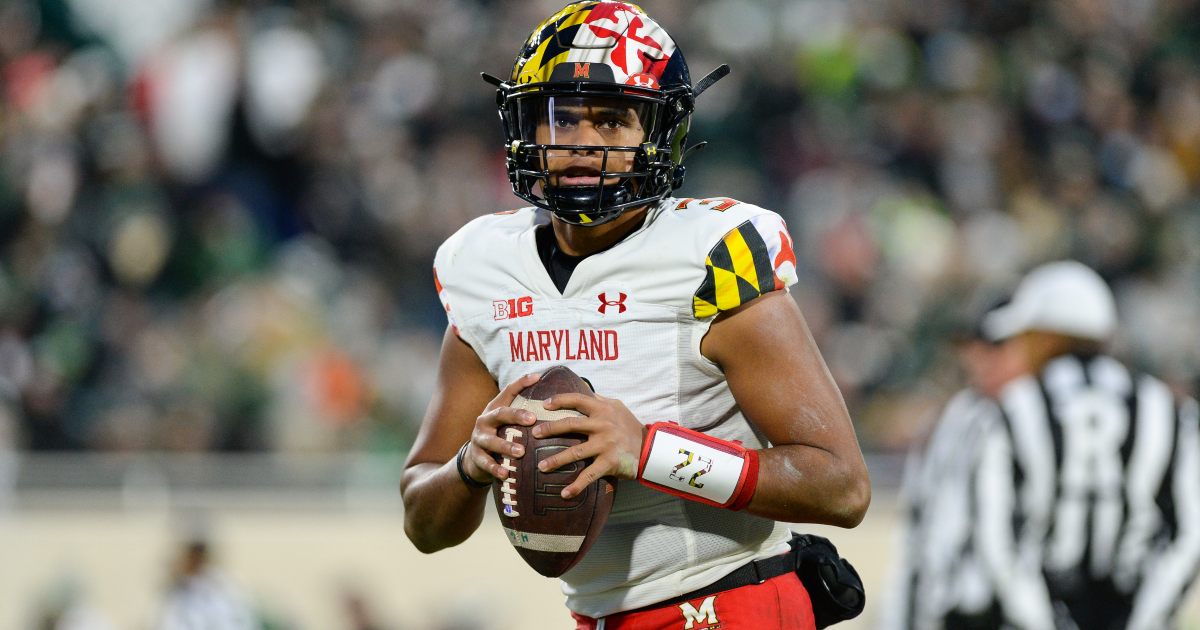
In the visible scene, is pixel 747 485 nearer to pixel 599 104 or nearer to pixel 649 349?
pixel 649 349

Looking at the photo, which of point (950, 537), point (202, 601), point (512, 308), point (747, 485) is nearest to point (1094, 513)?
point (950, 537)

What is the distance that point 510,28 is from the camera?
9.58 meters

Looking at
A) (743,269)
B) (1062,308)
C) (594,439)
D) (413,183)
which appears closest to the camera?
(594,439)

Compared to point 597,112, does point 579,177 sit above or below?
below

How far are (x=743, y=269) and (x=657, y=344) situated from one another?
0.19 metres

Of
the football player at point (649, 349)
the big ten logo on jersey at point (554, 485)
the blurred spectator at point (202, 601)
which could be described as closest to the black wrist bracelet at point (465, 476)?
the football player at point (649, 349)

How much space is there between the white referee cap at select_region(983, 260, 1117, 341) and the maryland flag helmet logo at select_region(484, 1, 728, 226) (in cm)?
215

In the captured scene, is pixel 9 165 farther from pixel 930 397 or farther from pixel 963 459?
pixel 963 459

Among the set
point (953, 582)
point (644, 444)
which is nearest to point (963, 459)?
point (953, 582)

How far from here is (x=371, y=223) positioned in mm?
8617

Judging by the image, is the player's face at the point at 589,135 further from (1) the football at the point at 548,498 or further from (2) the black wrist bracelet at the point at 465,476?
(2) the black wrist bracelet at the point at 465,476

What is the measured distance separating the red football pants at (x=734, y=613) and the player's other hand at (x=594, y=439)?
12.7 inches

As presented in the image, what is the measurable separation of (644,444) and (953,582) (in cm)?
223

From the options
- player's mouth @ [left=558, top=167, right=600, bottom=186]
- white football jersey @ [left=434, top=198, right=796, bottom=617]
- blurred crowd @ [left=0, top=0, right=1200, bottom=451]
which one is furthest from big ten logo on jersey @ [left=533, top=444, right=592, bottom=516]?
blurred crowd @ [left=0, top=0, right=1200, bottom=451]
